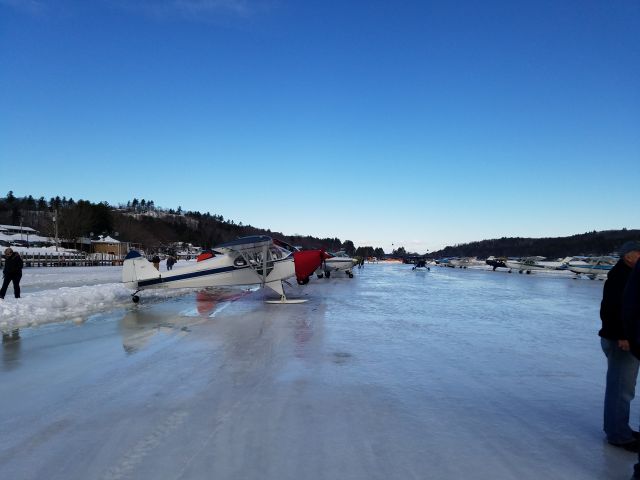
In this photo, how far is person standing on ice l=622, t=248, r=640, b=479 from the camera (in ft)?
9.53

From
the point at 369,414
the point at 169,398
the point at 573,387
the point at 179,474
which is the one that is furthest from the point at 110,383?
the point at 573,387

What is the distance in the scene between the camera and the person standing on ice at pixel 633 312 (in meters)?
2.90

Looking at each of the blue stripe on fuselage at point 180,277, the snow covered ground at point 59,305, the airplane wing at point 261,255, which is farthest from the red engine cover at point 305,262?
the snow covered ground at point 59,305

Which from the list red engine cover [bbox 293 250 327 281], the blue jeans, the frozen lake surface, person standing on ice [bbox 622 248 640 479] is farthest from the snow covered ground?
person standing on ice [bbox 622 248 640 479]

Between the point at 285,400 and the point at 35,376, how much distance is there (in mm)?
3192

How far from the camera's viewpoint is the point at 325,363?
5.91m

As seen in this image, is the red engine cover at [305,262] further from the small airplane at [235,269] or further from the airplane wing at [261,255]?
the airplane wing at [261,255]

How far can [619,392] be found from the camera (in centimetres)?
341

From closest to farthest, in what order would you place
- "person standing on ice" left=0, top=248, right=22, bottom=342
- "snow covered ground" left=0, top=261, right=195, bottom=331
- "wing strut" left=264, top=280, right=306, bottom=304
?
"snow covered ground" left=0, top=261, right=195, bottom=331 < "person standing on ice" left=0, top=248, right=22, bottom=342 < "wing strut" left=264, top=280, right=306, bottom=304

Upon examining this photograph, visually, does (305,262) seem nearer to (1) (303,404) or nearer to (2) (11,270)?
(2) (11,270)

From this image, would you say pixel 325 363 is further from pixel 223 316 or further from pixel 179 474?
pixel 223 316

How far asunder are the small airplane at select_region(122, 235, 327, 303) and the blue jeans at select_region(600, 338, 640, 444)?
1065 centimetres

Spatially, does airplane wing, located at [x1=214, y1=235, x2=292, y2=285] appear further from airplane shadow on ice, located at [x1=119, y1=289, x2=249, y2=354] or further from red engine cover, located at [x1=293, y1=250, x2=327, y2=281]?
→ airplane shadow on ice, located at [x1=119, y1=289, x2=249, y2=354]

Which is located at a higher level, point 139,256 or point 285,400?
point 139,256
